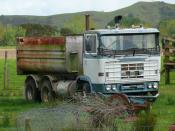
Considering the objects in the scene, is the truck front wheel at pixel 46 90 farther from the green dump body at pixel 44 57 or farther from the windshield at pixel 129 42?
the windshield at pixel 129 42

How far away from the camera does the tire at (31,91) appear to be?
90.0ft

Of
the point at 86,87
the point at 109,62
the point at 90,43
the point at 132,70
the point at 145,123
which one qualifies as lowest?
the point at 145,123

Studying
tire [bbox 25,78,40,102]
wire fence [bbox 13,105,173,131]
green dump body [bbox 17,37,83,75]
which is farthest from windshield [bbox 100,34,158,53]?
wire fence [bbox 13,105,173,131]

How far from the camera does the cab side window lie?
77.4 ft

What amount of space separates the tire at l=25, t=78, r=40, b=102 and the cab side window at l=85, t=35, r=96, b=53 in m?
4.12

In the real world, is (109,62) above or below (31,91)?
above

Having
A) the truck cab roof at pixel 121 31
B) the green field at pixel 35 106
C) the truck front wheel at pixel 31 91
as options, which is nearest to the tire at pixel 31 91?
the truck front wheel at pixel 31 91

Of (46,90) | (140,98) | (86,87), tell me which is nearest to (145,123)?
(140,98)

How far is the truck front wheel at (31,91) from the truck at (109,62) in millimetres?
1696

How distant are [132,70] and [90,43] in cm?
166

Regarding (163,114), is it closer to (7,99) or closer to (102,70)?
(102,70)

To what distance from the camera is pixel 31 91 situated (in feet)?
90.8

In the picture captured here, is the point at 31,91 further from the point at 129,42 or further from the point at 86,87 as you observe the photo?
the point at 129,42

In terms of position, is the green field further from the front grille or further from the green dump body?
the green dump body
